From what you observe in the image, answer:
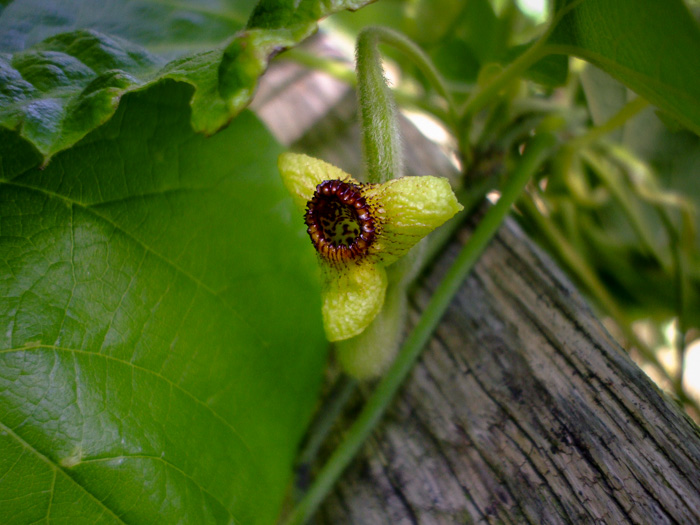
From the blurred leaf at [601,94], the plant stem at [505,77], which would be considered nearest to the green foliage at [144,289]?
the plant stem at [505,77]

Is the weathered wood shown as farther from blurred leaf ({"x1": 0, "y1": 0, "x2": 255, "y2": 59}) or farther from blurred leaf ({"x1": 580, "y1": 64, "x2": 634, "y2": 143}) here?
blurred leaf ({"x1": 0, "y1": 0, "x2": 255, "y2": 59})

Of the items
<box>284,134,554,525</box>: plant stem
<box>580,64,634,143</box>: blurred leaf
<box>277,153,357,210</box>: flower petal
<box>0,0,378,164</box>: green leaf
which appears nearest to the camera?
<box>0,0,378,164</box>: green leaf

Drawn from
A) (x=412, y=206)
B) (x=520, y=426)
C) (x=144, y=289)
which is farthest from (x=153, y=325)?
(x=520, y=426)

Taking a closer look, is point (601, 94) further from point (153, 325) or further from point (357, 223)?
point (153, 325)

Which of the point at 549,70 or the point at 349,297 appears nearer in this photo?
the point at 349,297

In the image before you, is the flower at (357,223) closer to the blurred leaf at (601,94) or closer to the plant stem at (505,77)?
the plant stem at (505,77)

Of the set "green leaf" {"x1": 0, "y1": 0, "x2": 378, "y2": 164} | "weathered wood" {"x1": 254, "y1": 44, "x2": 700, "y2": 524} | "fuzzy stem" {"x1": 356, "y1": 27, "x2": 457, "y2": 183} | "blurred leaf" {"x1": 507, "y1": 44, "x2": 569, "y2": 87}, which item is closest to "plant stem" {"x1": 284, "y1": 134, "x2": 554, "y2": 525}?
"weathered wood" {"x1": 254, "y1": 44, "x2": 700, "y2": 524}

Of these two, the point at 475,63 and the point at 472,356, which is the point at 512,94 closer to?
the point at 475,63
